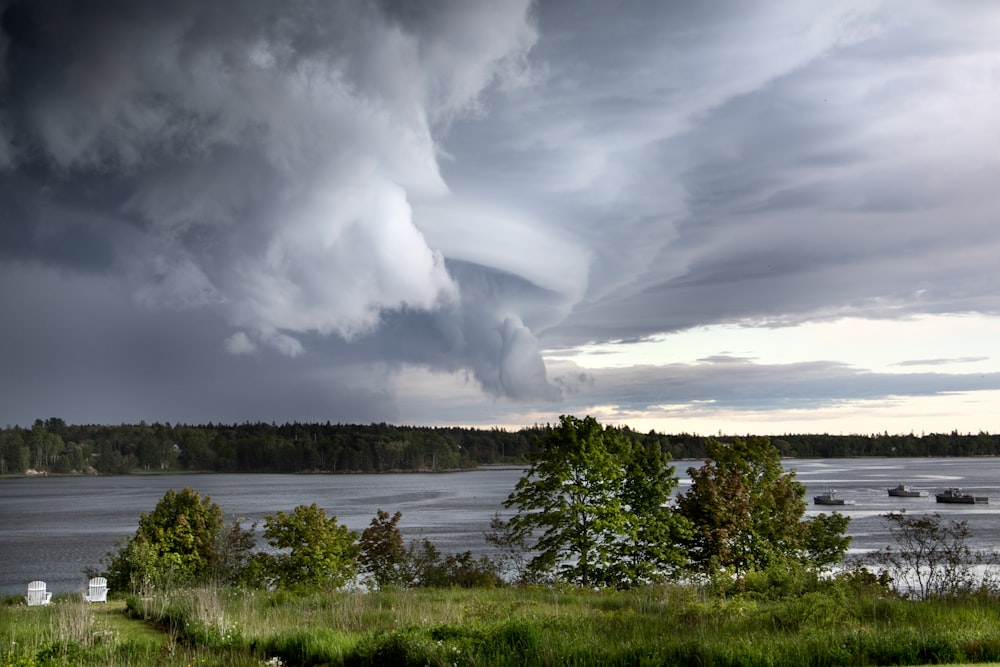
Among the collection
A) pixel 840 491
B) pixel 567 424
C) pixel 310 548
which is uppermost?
pixel 567 424

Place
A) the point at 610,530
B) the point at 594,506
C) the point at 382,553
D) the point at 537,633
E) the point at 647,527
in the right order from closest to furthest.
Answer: the point at 537,633
the point at 594,506
the point at 610,530
the point at 647,527
the point at 382,553

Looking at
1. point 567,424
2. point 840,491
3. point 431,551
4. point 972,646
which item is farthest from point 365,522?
point 840,491

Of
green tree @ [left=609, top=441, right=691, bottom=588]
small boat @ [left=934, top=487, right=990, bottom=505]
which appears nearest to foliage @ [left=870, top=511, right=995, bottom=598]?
green tree @ [left=609, top=441, right=691, bottom=588]

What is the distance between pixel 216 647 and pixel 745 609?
30.6 ft

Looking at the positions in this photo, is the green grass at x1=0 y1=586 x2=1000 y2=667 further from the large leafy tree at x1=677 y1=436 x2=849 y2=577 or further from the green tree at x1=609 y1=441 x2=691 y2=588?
the large leafy tree at x1=677 y1=436 x2=849 y2=577

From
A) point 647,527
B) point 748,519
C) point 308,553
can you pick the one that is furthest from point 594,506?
point 308,553

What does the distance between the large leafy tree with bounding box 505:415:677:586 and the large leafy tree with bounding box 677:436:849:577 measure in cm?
117

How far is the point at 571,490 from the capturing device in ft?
85.7

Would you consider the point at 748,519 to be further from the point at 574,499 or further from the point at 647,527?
the point at 574,499

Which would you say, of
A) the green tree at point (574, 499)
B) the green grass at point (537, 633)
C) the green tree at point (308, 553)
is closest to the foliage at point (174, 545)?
the green tree at point (308, 553)

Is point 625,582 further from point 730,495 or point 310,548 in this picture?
point 310,548

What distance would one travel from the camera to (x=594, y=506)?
82.9ft

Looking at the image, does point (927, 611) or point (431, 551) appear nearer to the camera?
point (927, 611)

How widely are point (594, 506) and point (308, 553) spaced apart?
33.2 ft
